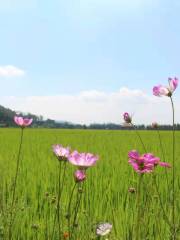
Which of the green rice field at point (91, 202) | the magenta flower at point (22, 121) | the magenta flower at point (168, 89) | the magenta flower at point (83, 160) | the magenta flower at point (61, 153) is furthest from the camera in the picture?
the green rice field at point (91, 202)

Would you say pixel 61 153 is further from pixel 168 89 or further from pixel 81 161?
pixel 168 89

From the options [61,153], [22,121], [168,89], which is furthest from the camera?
[22,121]

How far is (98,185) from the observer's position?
340 cm

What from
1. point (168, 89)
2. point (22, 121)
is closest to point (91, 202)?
point (22, 121)

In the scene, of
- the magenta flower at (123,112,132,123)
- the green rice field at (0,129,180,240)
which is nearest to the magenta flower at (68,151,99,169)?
the green rice field at (0,129,180,240)

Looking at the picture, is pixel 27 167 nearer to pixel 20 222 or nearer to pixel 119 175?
pixel 119 175

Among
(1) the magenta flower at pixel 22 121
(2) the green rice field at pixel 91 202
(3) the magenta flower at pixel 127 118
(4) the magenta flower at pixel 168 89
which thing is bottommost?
(2) the green rice field at pixel 91 202

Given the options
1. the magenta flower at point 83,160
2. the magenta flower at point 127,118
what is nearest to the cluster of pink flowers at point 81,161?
the magenta flower at point 83,160

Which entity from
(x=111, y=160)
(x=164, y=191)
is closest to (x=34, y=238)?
(x=164, y=191)

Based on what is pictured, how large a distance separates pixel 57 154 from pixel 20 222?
114 cm

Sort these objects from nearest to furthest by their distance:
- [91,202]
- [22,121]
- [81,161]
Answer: [81,161] < [22,121] < [91,202]

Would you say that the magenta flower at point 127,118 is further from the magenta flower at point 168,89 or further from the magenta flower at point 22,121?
the magenta flower at point 22,121

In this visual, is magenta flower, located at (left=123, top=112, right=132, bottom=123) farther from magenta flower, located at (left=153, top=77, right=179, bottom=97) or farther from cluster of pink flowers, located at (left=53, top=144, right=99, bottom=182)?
cluster of pink flowers, located at (left=53, top=144, right=99, bottom=182)

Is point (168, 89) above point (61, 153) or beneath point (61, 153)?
above
